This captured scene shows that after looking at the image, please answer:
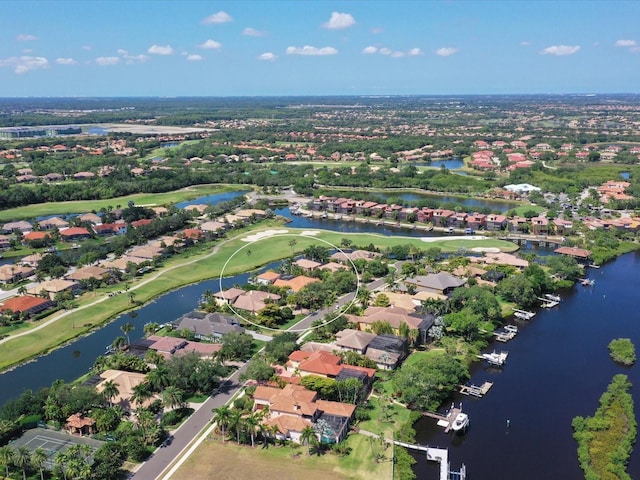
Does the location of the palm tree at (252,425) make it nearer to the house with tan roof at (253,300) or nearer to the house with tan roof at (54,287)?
the house with tan roof at (253,300)


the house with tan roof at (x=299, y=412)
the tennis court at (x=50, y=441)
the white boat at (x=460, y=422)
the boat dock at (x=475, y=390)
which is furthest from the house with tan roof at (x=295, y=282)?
the tennis court at (x=50, y=441)

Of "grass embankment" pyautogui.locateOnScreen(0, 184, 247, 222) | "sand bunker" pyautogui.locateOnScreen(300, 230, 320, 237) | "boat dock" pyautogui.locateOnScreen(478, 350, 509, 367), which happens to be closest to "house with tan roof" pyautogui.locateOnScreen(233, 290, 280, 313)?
"boat dock" pyautogui.locateOnScreen(478, 350, 509, 367)

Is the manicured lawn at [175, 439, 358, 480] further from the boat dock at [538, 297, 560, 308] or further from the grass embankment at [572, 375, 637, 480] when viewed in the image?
the boat dock at [538, 297, 560, 308]

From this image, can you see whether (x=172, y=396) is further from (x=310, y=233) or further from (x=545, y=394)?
(x=310, y=233)

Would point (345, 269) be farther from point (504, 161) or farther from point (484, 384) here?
point (504, 161)

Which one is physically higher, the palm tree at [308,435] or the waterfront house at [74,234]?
the waterfront house at [74,234]

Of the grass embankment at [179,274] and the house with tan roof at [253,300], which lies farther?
the house with tan roof at [253,300]
